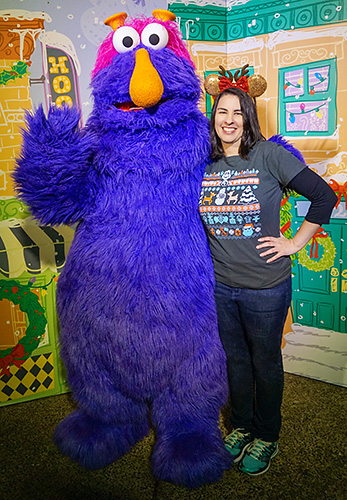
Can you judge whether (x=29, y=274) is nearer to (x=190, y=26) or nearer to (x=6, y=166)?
(x=6, y=166)

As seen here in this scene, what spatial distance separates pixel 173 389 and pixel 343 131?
1275 millimetres

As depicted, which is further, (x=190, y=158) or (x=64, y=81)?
(x=64, y=81)

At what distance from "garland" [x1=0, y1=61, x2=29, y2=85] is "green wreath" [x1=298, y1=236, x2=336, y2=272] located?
4.71 feet

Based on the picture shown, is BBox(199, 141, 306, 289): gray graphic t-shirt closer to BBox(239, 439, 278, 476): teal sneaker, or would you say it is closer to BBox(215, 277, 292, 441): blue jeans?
BBox(215, 277, 292, 441): blue jeans

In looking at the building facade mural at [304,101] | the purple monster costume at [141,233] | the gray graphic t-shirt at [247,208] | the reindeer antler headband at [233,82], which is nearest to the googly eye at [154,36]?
the purple monster costume at [141,233]

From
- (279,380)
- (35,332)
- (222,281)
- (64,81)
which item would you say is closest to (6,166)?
(64,81)

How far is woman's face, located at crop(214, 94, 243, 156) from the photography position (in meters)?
1.38

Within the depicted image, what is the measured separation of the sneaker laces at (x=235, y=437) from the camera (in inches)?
61.6

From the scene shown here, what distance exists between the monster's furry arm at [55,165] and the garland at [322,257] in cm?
111

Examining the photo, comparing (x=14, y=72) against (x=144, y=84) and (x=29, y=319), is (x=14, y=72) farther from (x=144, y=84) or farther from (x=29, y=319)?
(x=29, y=319)

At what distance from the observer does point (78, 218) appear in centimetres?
146

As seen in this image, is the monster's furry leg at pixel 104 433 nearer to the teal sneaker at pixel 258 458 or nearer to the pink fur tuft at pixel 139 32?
the teal sneaker at pixel 258 458


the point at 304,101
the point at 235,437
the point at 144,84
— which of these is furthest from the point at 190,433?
the point at 304,101

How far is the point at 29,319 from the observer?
1.93m
